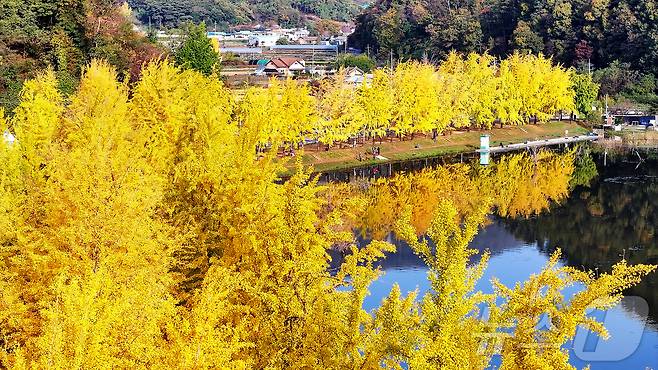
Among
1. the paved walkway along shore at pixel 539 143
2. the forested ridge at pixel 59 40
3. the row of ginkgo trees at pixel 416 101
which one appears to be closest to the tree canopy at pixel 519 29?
the row of ginkgo trees at pixel 416 101

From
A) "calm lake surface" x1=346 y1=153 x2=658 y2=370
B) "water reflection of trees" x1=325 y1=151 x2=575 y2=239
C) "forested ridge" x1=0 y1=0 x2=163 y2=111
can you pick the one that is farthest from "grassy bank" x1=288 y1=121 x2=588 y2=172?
"forested ridge" x1=0 y1=0 x2=163 y2=111

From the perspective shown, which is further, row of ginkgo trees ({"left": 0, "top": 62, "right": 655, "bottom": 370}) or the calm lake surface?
the calm lake surface

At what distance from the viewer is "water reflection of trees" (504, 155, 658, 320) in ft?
80.0

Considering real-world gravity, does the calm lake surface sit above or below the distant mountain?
below

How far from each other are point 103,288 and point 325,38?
11246cm

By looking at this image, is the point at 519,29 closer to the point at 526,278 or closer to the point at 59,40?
the point at 59,40

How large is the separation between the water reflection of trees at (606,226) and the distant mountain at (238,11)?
3740 inches

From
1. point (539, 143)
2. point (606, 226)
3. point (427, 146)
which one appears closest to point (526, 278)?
point (606, 226)

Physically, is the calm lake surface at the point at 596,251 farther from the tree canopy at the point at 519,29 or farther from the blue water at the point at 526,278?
the tree canopy at the point at 519,29

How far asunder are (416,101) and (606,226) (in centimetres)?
1778

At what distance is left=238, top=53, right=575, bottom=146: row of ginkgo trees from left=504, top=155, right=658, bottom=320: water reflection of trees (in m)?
11.9

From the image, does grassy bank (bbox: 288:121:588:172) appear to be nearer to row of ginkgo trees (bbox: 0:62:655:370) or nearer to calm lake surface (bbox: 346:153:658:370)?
calm lake surface (bbox: 346:153:658:370)

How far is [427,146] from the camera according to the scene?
44969mm

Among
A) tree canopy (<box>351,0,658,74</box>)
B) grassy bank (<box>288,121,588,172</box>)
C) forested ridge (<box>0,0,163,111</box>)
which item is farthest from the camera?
tree canopy (<box>351,0,658,74</box>)
